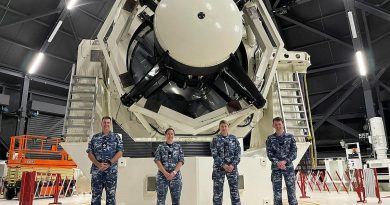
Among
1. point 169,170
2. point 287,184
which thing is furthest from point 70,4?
point 287,184

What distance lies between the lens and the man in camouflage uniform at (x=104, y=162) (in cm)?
397

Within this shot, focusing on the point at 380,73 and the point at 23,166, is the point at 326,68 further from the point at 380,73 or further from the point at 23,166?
the point at 23,166

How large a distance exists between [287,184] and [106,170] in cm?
229

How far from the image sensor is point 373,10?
13.8 metres

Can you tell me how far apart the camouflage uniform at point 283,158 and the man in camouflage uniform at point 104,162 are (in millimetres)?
1967

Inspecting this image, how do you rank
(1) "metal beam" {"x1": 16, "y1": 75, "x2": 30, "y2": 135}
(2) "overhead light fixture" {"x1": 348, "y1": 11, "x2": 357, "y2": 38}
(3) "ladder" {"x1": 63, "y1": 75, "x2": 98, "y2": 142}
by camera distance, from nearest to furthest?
(3) "ladder" {"x1": 63, "y1": 75, "x2": 98, "y2": 142} < (2) "overhead light fixture" {"x1": 348, "y1": 11, "x2": 357, "y2": 38} < (1) "metal beam" {"x1": 16, "y1": 75, "x2": 30, "y2": 135}

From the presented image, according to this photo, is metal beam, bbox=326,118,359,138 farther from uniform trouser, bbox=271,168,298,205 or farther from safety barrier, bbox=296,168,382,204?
uniform trouser, bbox=271,168,298,205

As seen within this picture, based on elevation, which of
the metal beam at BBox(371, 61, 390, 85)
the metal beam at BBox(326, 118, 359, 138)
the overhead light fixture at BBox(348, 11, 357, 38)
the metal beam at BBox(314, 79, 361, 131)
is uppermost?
the overhead light fixture at BBox(348, 11, 357, 38)

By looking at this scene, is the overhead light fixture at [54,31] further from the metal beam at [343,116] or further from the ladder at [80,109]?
the metal beam at [343,116]

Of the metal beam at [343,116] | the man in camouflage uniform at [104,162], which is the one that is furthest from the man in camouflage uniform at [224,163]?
the metal beam at [343,116]

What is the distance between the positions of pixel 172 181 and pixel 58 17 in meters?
13.7

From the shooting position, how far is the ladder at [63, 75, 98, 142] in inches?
175

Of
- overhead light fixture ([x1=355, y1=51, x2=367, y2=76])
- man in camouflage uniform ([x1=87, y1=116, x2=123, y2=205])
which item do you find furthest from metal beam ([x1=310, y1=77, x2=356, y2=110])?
man in camouflage uniform ([x1=87, y1=116, x2=123, y2=205])

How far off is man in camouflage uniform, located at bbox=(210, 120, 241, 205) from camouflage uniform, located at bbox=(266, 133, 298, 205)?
49cm
